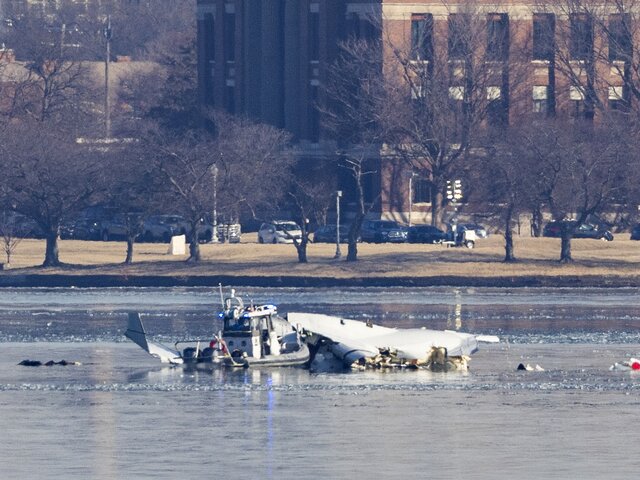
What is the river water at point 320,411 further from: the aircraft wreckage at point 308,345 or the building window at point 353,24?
the building window at point 353,24

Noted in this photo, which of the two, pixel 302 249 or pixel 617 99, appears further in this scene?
pixel 617 99

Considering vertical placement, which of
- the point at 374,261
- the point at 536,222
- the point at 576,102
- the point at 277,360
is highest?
the point at 576,102

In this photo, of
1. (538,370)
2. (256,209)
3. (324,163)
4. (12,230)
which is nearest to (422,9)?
(324,163)

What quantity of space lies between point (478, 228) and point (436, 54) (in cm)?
1081

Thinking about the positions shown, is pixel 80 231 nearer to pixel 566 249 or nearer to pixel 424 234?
pixel 424 234

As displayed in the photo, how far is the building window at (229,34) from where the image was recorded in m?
145

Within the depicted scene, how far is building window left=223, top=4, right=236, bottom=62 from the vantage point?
476 feet

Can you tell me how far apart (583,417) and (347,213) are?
259ft

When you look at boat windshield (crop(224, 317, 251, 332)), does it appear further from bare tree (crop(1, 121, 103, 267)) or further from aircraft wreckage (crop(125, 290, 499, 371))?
bare tree (crop(1, 121, 103, 267))

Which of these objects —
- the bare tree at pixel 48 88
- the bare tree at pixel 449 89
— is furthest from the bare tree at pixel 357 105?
the bare tree at pixel 48 88

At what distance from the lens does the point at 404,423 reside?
167ft

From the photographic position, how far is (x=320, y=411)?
53.0m

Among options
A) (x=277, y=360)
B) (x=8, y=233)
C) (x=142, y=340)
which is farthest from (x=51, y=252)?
(x=277, y=360)

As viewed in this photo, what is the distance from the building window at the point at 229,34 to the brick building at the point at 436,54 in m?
3.96
